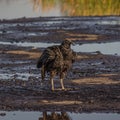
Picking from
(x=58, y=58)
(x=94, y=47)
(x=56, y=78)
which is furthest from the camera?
(x=94, y=47)

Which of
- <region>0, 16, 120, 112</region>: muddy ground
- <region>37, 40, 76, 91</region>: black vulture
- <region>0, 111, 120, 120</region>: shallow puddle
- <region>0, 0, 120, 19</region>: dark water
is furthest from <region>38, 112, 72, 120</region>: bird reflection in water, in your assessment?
<region>0, 0, 120, 19</region>: dark water

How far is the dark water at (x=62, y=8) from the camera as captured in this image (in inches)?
1503

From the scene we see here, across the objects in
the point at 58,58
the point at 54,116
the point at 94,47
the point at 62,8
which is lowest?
the point at 94,47

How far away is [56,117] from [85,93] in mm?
2322

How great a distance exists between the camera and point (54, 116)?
11812 millimetres

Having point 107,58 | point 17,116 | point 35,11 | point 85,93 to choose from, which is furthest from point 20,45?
point 35,11

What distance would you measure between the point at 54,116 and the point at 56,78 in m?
4.50

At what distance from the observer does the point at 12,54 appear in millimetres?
21672

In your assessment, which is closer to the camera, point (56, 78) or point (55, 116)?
point (55, 116)

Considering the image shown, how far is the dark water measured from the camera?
38188mm

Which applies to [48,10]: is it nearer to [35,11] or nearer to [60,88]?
[35,11]

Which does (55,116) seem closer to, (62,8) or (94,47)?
(94,47)

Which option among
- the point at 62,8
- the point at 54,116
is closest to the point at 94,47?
the point at 54,116

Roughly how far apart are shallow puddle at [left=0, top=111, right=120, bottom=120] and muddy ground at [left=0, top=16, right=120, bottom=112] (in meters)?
0.34
